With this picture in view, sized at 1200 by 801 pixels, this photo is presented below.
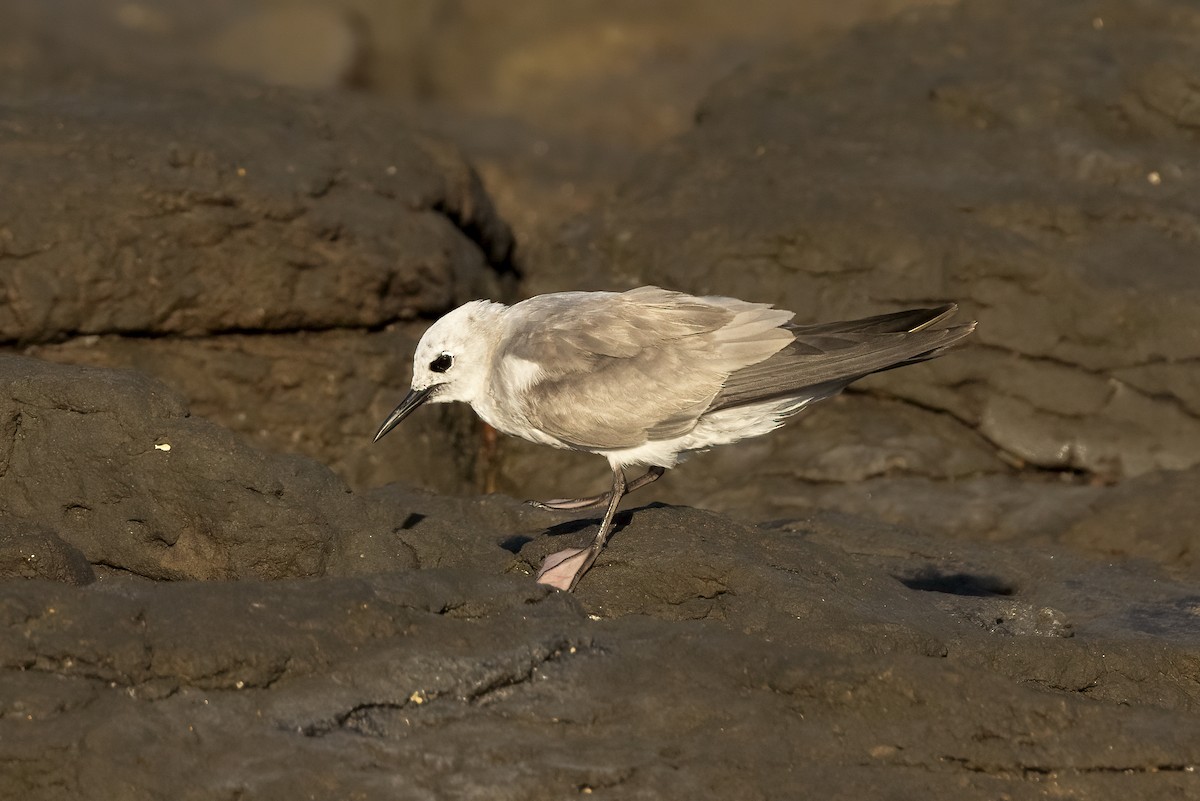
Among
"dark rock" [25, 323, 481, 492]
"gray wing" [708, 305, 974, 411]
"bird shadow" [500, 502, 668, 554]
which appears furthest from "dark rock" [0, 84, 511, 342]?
"gray wing" [708, 305, 974, 411]

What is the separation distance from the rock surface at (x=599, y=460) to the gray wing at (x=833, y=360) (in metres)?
0.56

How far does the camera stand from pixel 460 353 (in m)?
6.62

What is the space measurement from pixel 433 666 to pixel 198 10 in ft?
48.9

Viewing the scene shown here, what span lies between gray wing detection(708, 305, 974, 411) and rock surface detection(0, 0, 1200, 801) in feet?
1.84

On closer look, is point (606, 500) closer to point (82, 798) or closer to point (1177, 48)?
point (82, 798)

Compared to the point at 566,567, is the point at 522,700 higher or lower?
higher

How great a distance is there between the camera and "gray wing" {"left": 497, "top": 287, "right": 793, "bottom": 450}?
6258 millimetres

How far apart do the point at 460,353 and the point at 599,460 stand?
115 inches

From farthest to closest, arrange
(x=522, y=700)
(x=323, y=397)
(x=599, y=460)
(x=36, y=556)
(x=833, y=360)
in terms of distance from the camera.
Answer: (x=599, y=460), (x=323, y=397), (x=833, y=360), (x=36, y=556), (x=522, y=700)

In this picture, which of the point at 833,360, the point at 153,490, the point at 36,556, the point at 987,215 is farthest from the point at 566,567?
the point at 987,215

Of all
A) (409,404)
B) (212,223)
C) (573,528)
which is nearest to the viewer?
(573,528)

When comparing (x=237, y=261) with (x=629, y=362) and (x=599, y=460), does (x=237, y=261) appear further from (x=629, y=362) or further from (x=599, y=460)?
(x=629, y=362)

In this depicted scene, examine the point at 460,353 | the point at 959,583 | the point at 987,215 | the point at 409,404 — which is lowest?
the point at 959,583

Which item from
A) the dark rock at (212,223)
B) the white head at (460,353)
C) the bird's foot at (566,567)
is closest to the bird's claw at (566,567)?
the bird's foot at (566,567)
